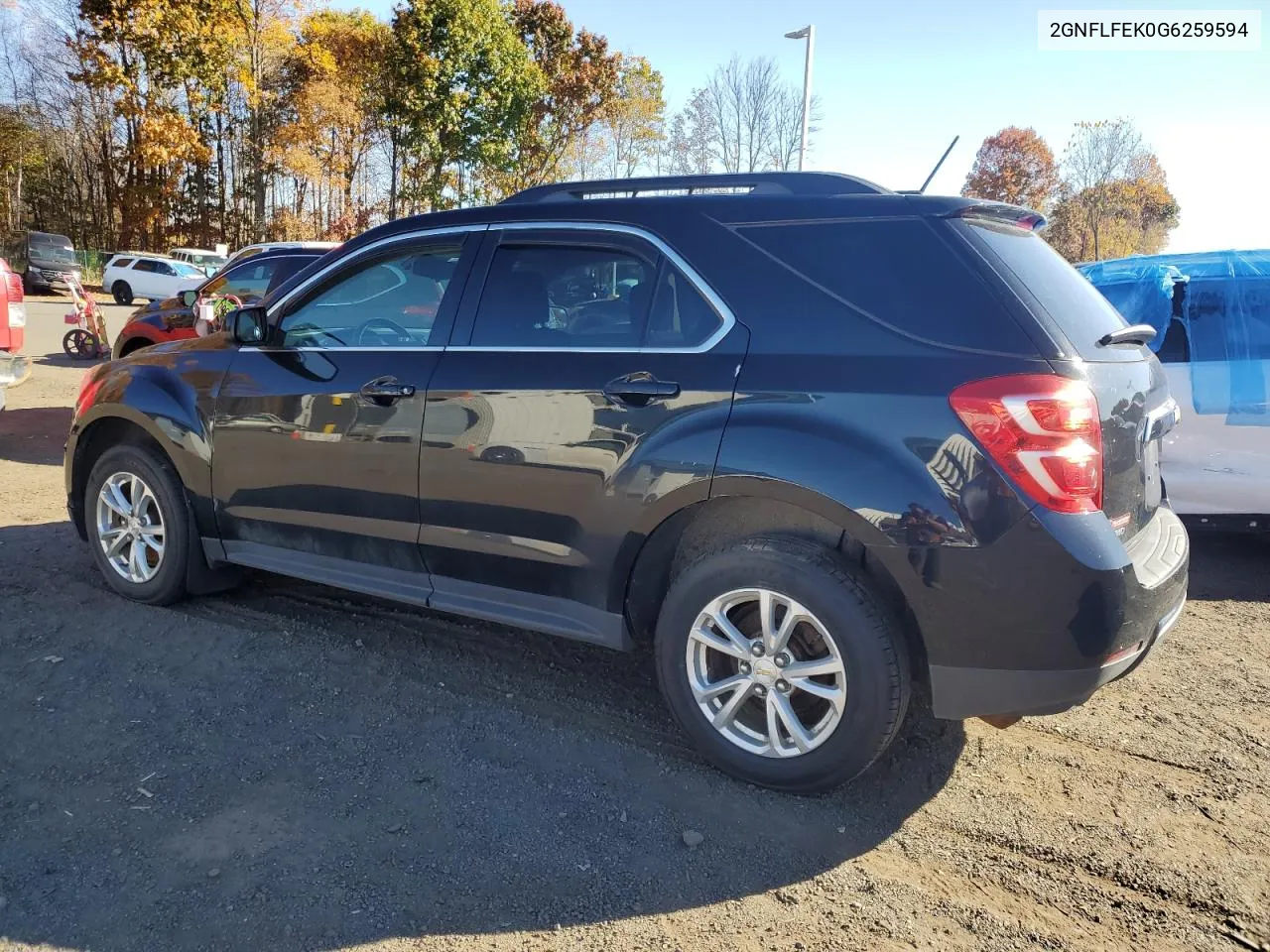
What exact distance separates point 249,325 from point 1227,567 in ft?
18.9

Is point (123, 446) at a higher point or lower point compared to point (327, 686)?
higher

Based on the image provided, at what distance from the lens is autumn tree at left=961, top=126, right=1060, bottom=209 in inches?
2079

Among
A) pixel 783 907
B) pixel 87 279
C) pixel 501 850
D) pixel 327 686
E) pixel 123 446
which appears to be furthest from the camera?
pixel 87 279

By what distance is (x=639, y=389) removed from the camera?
3160mm

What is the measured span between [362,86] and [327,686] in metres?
37.8

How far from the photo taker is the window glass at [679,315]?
3156mm

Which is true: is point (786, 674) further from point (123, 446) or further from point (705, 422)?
point (123, 446)

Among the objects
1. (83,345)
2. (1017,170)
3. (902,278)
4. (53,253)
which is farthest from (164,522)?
(1017,170)

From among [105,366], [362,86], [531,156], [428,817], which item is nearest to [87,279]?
[362,86]

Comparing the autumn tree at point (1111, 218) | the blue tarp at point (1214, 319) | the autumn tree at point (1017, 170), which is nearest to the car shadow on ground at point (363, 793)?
the blue tarp at point (1214, 319)

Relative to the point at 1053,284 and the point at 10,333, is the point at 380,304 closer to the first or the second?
the point at 1053,284

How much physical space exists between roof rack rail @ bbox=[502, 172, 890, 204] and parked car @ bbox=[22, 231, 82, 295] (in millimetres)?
29061

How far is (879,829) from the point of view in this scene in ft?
9.57

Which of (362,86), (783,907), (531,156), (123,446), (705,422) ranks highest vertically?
(362,86)
